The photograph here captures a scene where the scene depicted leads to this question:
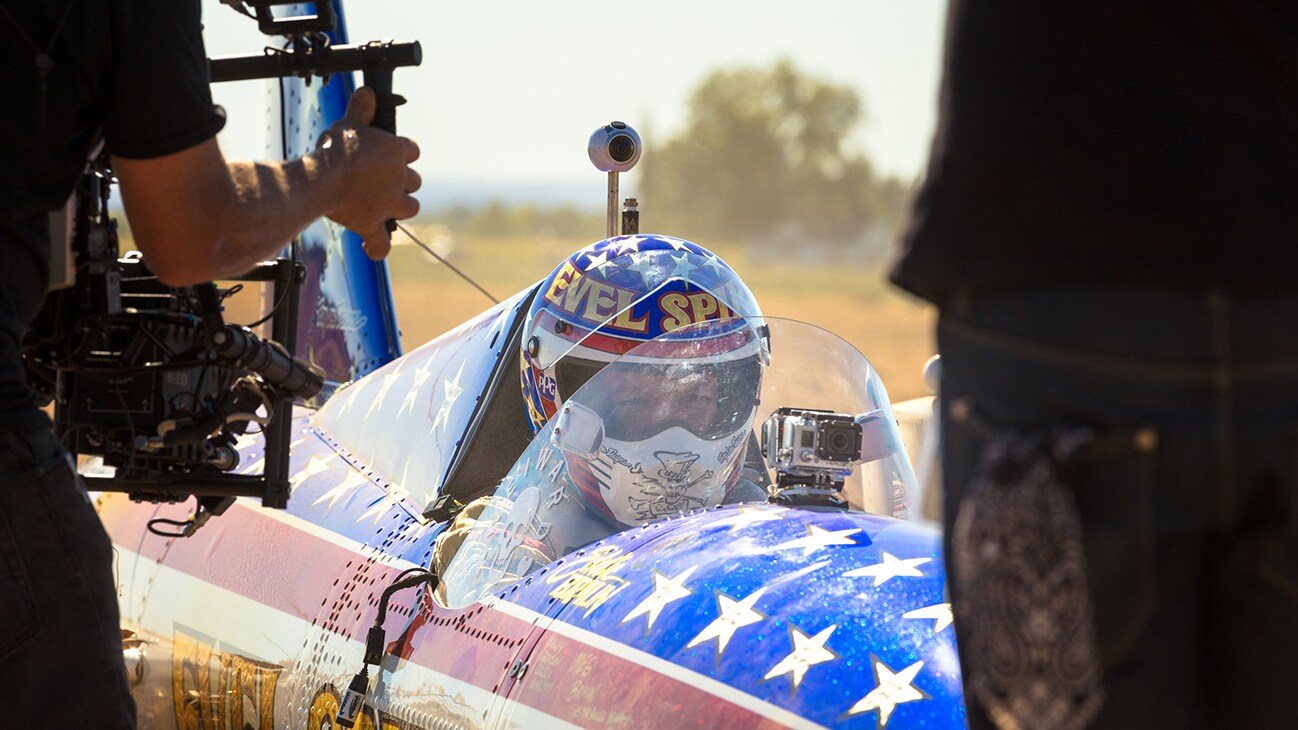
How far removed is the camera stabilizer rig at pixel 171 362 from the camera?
242cm

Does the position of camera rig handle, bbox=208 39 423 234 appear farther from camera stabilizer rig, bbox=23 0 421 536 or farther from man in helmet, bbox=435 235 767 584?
man in helmet, bbox=435 235 767 584

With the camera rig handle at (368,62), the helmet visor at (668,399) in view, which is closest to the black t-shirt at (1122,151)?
the camera rig handle at (368,62)

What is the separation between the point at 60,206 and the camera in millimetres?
1929

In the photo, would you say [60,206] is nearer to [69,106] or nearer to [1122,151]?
[69,106]

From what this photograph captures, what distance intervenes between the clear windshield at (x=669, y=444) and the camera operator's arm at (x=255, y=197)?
770 mm

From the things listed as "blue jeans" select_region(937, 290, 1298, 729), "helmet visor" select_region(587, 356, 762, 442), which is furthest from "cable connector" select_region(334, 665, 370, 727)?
"blue jeans" select_region(937, 290, 1298, 729)

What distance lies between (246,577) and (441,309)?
33249mm

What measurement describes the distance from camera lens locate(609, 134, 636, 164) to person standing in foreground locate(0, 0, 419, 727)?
6.90 feet

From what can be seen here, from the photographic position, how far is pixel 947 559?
1.47 m

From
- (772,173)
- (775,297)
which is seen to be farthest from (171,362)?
(772,173)

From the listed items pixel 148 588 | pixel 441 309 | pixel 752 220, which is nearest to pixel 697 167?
pixel 752 220

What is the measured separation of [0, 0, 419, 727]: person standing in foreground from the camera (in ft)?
6.02

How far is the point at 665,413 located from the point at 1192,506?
171 cm

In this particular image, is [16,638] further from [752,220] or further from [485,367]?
[752,220]
